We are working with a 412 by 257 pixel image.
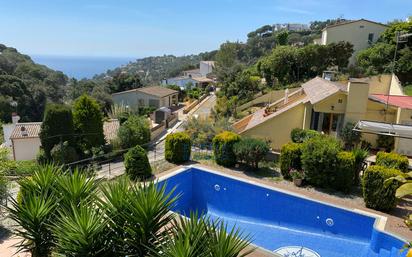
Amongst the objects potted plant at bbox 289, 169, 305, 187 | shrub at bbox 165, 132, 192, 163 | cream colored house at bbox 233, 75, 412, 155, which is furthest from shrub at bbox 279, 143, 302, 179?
cream colored house at bbox 233, 75, 412, 155

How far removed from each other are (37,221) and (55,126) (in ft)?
61.4

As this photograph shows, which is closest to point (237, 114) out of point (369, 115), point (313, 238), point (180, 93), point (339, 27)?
point (369, 115)

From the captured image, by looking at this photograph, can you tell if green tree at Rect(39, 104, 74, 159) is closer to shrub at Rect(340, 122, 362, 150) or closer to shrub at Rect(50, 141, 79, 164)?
shrub at Rect(50, 141, 79, 164)

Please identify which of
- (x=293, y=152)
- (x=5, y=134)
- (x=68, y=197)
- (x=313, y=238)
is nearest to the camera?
(x=68, y=197)

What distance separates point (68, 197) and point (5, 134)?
2897 cm

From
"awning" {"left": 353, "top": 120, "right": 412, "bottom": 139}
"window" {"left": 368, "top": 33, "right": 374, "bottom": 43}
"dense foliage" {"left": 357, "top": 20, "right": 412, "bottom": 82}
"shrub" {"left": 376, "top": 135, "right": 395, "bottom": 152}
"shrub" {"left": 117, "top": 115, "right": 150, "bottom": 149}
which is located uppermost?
"window" {"left": 368, "top": 33, "right": 374, "bottom": 43}

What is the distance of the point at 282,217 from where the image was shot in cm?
1355

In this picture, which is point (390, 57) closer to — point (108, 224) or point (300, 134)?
point (300, 134)

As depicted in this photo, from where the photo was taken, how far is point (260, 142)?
16016mm

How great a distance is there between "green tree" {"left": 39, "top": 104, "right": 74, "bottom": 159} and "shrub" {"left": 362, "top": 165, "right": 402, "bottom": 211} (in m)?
19.9

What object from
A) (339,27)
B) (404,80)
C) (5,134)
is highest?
(339,27)

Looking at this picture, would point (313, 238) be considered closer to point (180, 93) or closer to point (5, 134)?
point (5, 134)

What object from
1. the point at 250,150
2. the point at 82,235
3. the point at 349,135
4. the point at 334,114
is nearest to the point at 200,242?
the point at 82,235

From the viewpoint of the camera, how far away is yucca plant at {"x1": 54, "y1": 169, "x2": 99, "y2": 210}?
6927 mm
